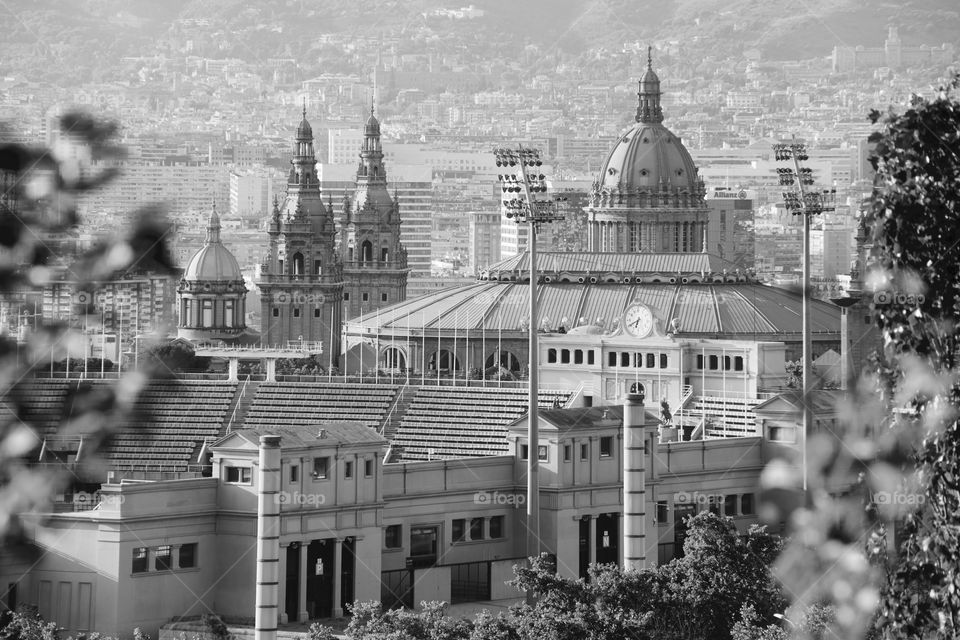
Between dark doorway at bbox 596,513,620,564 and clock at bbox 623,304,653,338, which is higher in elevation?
clock at bbox 623,304,653,338

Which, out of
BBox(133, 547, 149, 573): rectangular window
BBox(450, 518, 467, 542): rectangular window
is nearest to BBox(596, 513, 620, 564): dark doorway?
BBox(450, 518, 467, 542): rectangular window

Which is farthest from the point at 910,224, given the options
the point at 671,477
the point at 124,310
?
the point at 671,477

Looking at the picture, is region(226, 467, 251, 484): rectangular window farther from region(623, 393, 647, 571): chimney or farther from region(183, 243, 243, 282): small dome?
region(183, 243, 243, 282): small dome

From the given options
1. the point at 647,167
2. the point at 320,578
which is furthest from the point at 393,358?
the point at 320,578

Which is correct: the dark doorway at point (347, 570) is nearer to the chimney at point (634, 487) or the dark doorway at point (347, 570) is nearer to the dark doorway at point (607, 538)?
the chimney at point (634, 487)

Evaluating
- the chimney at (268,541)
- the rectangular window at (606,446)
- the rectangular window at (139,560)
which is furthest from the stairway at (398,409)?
the chimney at (268,541)

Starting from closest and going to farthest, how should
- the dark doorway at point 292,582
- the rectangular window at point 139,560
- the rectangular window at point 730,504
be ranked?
the rectangular window at point 139,560, the dark doorway at point 292,582, the rectangular window at point 730,504

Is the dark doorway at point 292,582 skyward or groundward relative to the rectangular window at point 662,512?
groundward
